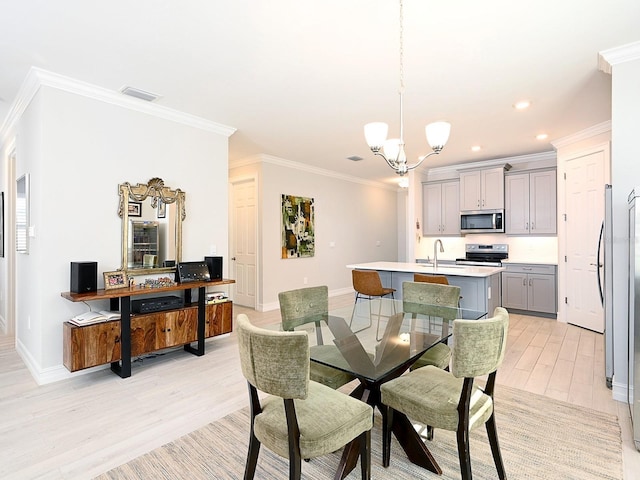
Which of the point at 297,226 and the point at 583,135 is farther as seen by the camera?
the point at 297,226

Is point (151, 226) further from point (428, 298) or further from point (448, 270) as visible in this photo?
point (448, 270)

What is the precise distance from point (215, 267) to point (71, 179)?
5.18ft

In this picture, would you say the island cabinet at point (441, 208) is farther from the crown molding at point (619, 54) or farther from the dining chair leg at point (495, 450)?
the dining chair leg at point (495, 450)

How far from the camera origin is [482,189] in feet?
20.3

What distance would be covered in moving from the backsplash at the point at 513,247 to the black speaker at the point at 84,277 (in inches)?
211

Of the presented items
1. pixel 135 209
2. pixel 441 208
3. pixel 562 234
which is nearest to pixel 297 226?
pixel 441 208

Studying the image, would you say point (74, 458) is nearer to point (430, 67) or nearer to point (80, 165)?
point (80, 165)

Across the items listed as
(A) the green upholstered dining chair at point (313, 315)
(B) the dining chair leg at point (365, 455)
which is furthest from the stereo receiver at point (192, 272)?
(B) the dining chair leg at point (365, 455)

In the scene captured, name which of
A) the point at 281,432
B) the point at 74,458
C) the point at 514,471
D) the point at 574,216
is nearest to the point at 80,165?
the point at 74,458

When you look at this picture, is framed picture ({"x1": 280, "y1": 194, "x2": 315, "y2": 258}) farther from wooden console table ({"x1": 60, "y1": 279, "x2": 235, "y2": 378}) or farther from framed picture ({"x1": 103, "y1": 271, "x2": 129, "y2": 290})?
framed picture ({"x1": 103, "y1": 271, "x2": 129, "y2": 290})

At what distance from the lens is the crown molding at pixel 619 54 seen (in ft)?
8.43

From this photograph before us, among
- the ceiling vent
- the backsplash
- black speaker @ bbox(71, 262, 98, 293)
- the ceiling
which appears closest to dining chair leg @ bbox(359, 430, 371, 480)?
the ceiling

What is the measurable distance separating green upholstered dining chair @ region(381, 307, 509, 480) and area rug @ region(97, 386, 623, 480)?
22 cm

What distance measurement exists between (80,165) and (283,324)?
2.40m
